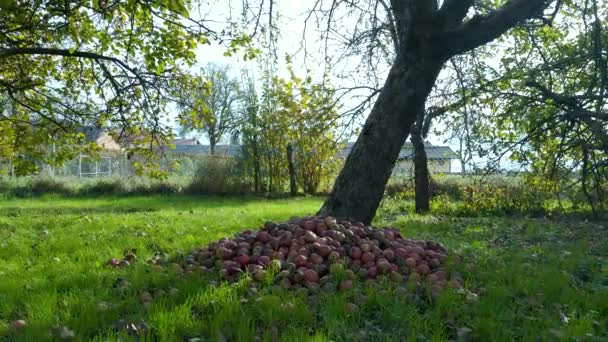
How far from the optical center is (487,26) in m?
5.52

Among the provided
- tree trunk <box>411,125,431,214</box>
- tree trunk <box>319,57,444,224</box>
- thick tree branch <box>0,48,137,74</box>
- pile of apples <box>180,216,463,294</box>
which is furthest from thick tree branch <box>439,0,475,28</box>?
thick tree branch <box>0,48,137,74</box>

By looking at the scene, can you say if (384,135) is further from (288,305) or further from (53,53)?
(53,53)

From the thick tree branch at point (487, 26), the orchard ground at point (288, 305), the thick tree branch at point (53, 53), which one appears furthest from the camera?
the thick tree branch at point (53, 53)

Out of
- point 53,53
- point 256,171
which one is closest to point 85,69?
point 53,53

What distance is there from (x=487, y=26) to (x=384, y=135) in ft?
5.67

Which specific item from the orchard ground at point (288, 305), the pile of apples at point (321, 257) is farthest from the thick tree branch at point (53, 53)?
the pile of apples at point (321, 257)

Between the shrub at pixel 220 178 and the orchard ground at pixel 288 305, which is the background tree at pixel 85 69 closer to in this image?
the orchard ground at pixel 288 305

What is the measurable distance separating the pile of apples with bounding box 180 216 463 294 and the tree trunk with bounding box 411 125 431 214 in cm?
642

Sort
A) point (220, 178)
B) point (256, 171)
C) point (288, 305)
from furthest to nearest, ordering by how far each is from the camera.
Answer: point (256, 171) < point (220, 178) < point (288, 305)

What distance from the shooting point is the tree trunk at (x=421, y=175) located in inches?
434

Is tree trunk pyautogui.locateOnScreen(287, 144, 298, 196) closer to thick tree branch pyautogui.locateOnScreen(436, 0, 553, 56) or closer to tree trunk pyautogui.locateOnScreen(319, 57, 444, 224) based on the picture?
tree trunk pyautogui.locateOnScreen(319, 57, 444, 224)

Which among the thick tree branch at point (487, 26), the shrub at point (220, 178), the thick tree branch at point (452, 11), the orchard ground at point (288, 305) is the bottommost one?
the orchard ground at point (288, 305)

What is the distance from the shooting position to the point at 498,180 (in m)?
14.1

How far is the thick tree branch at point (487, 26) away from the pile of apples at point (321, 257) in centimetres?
244
